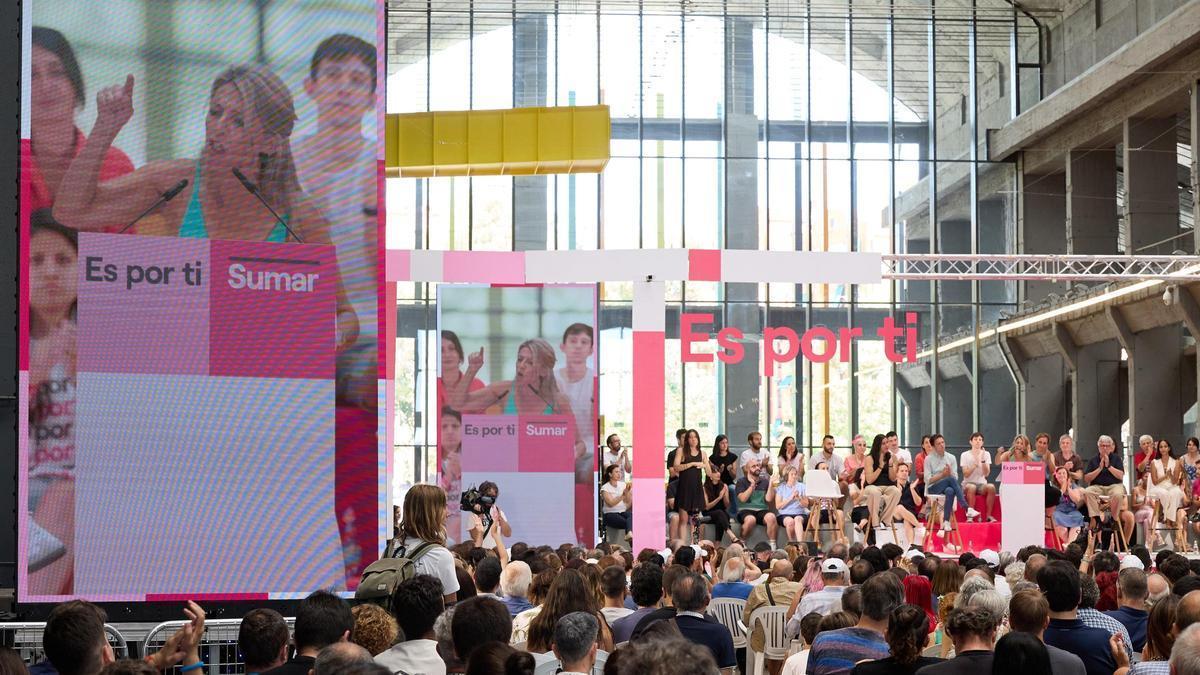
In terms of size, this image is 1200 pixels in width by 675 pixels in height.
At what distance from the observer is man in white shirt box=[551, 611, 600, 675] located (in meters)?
4.64

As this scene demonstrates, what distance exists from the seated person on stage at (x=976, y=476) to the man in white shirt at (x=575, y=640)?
50.8 ft

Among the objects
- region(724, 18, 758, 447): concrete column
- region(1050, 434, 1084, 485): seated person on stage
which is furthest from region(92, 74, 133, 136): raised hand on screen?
region(724, 18, 758, 447): concrete column

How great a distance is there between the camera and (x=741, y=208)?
1187 inches

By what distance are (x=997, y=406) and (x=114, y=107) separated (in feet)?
86.9

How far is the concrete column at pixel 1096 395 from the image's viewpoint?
28.3 meters

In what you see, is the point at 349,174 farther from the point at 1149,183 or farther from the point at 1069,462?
the point at 1149,183

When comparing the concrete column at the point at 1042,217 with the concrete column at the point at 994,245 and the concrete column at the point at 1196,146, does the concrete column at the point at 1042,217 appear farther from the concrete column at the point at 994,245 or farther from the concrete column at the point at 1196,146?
the concrete column at the point at 1196,146

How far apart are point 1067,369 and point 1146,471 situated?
10.8 m

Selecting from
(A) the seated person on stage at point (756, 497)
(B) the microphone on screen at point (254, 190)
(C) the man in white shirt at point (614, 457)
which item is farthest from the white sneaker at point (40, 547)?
(A) the seated person on stage at point (756, 497)

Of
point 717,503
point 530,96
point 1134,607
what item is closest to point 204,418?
point 1134,607

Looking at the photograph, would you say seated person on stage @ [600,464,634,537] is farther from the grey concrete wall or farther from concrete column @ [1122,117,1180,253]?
the grey concrete wall

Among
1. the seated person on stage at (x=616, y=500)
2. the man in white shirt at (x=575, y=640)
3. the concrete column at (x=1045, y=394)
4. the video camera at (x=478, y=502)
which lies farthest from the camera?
the concrete column at (x=1045, y=394)

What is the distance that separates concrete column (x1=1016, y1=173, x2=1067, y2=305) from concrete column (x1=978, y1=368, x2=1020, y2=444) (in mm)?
1800

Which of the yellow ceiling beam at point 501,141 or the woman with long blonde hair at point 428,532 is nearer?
the woman with long blonde hair at point 428,532
